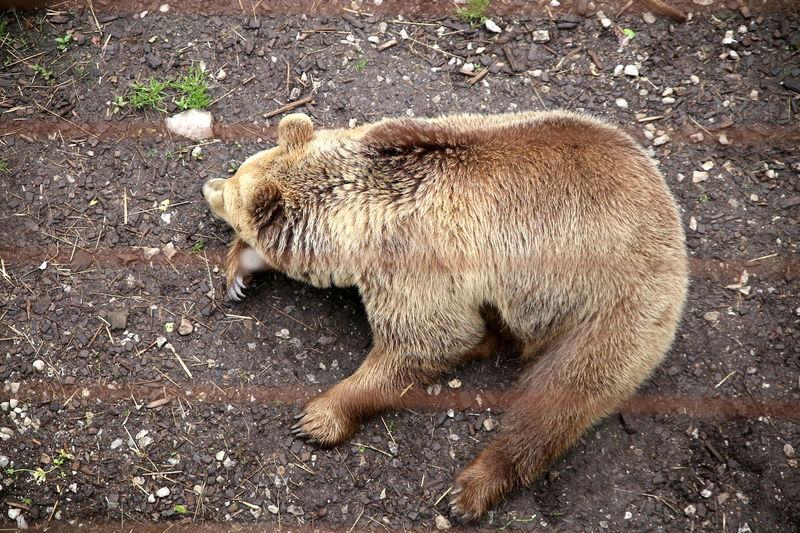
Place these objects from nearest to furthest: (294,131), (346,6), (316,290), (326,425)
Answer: (294,131), (326,425), (316,290), (346,6)

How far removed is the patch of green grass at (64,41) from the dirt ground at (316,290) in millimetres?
53

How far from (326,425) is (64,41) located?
394 cm

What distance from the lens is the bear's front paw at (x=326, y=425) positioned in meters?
4.42

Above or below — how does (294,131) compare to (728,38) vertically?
below

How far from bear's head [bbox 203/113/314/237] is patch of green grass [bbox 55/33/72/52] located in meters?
2.27

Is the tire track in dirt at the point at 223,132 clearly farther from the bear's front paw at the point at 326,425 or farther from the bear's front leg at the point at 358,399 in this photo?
the bear's front paw at the point at 326,425

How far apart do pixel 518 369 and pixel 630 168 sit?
5.33 feet

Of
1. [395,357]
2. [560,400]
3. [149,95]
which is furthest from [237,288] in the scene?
[560,400]

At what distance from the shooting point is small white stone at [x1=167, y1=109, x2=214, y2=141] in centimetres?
517

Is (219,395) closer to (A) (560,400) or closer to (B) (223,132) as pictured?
(B) (223,132)

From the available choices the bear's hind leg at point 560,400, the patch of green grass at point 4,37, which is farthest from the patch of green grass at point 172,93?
the bear's hind leg at point 560,400

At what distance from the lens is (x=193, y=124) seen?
5.18m

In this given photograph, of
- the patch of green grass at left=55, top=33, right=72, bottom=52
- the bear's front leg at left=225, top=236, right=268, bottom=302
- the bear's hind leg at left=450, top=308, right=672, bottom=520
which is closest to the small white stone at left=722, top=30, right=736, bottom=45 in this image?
the bear's hind leg at left=450, top=308, right=672, bottom=520

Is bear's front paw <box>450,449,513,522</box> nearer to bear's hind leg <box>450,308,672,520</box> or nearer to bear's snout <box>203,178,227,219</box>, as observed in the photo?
bear's hind leg <box>450,308,672,520</box>
